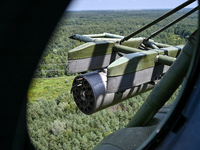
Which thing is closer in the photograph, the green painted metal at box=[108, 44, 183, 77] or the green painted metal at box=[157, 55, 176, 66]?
the green painted metal at box=[108, 44, 183, 77]

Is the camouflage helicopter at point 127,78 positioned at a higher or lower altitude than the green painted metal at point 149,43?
lower

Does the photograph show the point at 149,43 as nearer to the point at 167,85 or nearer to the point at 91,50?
the point at 91,50

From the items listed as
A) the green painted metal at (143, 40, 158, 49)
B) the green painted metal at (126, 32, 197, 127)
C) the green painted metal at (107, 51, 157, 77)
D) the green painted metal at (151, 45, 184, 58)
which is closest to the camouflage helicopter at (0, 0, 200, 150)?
the green painted metal at (126, 32, 197, 127)

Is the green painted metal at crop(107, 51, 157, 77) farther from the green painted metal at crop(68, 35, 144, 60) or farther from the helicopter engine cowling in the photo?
the green painted metal at crop(68, 35, 144, 60)

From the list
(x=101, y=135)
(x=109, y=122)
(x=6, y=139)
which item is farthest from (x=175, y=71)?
(x=109, y=122)

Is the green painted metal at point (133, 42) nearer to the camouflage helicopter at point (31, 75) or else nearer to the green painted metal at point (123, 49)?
the green painted metal at point (123, 49)

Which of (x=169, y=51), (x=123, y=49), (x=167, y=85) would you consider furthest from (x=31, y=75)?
(x=169, y=51)

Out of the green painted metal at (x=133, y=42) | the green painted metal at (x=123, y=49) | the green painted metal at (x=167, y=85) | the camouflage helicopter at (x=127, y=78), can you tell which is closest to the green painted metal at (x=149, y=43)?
the green painted metal at (x=133, y=42)

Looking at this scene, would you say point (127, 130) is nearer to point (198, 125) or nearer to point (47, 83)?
point (198, 125)
